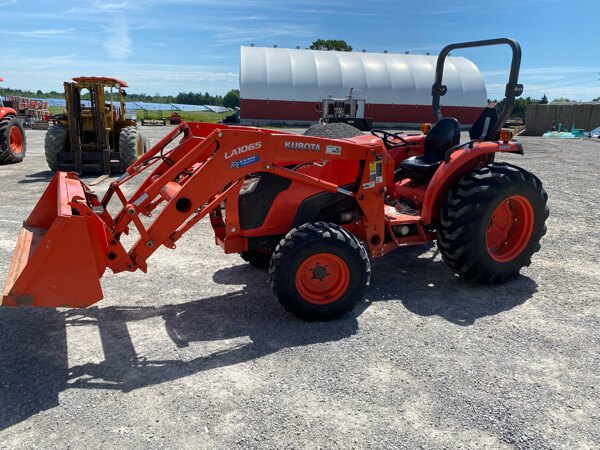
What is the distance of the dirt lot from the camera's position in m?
2.79

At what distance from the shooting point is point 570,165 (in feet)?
47.4

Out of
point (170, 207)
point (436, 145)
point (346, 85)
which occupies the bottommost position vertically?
point (170, 207)

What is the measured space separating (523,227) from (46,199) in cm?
464

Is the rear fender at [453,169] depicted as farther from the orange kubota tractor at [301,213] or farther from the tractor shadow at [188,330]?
the tractor shadow at [188,330]

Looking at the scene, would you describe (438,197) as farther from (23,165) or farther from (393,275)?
(23,165)

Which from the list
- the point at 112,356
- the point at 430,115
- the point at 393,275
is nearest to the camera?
the point at 112,356

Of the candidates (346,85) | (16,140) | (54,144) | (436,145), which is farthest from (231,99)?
(436,145)

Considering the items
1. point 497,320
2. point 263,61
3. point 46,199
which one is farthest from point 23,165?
point 263,61

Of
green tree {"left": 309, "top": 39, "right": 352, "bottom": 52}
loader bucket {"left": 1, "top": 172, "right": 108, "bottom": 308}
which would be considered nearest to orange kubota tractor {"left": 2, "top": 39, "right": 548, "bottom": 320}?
loader bucket {"left": 1, "top": 172, "right": 108, "bottom": 308}

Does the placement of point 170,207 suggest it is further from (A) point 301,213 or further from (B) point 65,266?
(A) point 301,213

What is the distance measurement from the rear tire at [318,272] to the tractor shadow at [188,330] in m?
0.17

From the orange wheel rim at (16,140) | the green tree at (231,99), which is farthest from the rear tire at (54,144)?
the green tree at (231,99)

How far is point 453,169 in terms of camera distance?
187 inches

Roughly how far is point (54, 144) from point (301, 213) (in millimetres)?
9501
